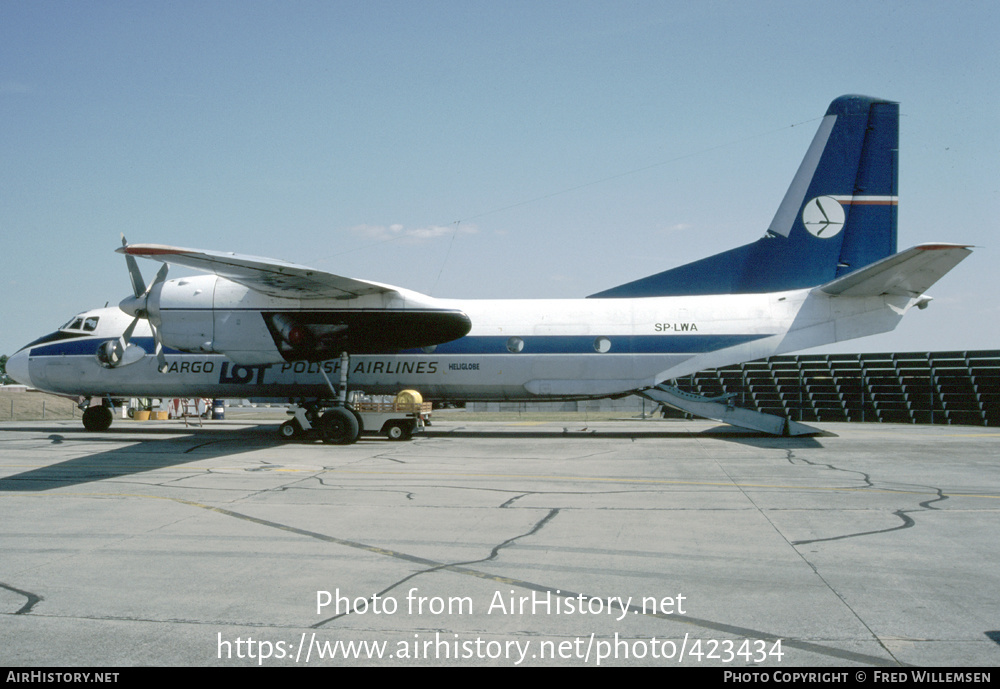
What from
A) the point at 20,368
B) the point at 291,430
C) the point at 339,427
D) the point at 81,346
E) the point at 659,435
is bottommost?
Result: the point at 659,435

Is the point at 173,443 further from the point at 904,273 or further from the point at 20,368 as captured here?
the point at 904,273

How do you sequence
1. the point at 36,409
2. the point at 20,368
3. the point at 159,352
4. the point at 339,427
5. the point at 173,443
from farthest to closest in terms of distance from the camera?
the point at 36,409
the point at 20,368
the point at 159,352
the point at 339,427
the point at 173,443

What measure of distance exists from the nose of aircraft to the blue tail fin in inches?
919

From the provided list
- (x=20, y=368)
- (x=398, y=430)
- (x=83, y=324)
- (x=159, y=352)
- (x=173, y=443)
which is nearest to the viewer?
(x=173, y=443)

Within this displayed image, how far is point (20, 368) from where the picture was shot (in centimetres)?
2505

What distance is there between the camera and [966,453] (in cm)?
1733

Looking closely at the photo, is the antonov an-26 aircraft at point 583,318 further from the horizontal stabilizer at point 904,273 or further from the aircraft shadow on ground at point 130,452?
the aircraft shadow on ground at point 130,452

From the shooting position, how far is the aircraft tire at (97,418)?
82.4ft

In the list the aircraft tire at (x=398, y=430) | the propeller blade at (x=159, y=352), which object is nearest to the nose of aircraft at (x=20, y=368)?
the propeller blade at (x=159, y=352)

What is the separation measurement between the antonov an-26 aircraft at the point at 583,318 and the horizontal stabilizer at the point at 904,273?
0.17m

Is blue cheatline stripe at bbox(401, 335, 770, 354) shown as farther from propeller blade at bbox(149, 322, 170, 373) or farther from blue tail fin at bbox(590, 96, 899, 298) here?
propeller blade at bbox(149, 322, 170, 373)

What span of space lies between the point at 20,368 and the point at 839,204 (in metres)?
26.1

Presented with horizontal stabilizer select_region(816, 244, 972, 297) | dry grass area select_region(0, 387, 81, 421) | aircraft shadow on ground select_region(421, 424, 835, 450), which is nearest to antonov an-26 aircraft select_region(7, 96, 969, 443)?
horizontal stabilizer select_region(816, 244, 972, 297)

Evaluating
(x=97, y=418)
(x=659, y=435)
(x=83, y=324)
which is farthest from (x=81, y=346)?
(x=659, y=435)
